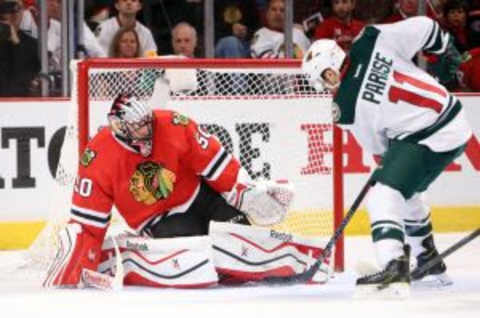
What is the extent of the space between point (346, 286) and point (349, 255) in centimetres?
122

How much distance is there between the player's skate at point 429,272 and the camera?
20.2 ft

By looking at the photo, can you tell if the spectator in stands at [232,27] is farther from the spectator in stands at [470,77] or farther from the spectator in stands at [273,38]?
the spectator in stands at [470,77]

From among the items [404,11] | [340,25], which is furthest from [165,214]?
[404,11]

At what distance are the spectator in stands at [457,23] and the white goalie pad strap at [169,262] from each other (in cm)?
349

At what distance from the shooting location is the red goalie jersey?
6234 millimetres

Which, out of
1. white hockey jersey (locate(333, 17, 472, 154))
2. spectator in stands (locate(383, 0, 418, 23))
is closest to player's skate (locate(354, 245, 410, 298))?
white hockey jersey (locate(333, 17, 472, 154))

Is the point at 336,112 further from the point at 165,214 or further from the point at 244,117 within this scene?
the point at 244,117

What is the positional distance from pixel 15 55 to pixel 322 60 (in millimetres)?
2699

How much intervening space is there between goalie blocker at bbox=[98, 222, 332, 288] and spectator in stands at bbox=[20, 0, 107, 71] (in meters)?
2.31

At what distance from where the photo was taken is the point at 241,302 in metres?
5.73

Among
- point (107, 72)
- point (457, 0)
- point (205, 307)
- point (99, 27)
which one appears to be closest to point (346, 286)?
point (205, 307)

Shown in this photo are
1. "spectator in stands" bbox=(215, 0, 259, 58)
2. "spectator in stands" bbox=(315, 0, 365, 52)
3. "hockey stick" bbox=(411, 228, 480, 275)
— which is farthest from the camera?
"spectator in stands" bbox=(315, 0, 365, 52)

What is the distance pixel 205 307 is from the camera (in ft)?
18.2

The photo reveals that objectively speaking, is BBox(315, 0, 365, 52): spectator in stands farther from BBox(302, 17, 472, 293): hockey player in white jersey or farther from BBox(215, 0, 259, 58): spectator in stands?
BBox(302, 17, 472, 293): hockey player in white jersey
